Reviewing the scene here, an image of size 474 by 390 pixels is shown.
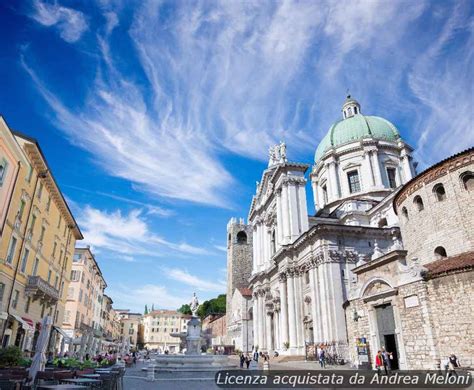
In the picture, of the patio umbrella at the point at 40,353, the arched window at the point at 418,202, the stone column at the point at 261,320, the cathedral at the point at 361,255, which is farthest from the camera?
the stone column at the point at 261,320

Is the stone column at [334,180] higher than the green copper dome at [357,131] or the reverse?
the reverse

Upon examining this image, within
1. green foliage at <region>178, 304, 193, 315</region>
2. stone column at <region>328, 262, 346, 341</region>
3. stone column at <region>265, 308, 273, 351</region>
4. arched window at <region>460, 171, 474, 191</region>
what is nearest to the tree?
green foliage at <region>178, 304, 193, 315</region>

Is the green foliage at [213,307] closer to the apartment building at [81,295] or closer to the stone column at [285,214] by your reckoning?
the apartment building at [81,295]

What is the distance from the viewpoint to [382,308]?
59.4 ft

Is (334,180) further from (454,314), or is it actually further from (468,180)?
(454,314)

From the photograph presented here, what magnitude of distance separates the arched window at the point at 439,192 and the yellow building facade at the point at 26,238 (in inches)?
888

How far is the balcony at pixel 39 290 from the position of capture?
2334 cm

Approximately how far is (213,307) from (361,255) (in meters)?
68.4

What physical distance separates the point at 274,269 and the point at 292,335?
8729mm

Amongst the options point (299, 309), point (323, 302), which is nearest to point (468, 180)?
point (323, 302)

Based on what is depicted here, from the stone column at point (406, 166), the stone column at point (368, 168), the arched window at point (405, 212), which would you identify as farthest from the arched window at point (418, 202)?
the stone column at point (406, 166)

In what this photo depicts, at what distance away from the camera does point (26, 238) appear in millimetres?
22578

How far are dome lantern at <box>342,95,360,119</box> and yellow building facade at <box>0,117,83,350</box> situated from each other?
4138cm

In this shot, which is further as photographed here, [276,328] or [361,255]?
[276,328]
